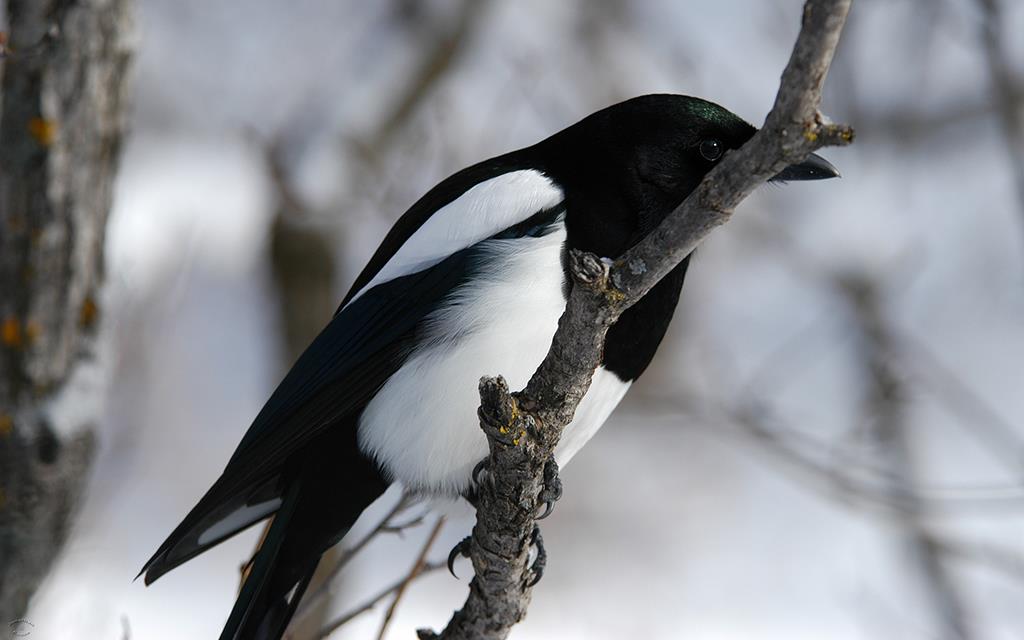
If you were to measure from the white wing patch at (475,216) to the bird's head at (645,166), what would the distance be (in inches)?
2.3

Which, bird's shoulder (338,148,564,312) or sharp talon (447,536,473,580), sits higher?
bird's shoulder (338,148,564,312)

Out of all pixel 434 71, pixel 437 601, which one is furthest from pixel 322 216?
pixel 437 601

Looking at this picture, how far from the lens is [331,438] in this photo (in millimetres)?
2135

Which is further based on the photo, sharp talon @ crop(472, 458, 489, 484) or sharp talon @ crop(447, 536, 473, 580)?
sharp talon @ crop(472, 458, 489, 484)

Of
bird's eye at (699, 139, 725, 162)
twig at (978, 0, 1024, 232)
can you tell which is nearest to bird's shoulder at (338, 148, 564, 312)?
bird's eye at (699, 139, 725, 162)

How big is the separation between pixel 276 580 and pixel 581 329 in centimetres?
92

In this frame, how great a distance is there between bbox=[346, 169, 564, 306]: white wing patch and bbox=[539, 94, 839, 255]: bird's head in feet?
0.19

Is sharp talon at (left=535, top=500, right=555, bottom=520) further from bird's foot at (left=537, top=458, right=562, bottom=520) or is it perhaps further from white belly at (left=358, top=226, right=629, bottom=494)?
white belly at (left=358, top=226, right=629, bottom=494)

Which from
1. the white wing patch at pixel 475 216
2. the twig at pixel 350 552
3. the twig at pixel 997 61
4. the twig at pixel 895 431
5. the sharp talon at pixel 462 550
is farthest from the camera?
the twig at pixel 895 431

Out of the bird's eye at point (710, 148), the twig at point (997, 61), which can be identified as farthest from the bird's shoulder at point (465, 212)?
the twig at point (997, 61)

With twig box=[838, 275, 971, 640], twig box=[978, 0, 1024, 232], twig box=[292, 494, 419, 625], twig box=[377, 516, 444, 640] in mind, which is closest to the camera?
twig box=[377, 516, 444, 640]

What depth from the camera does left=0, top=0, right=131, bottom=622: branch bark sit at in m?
2.08

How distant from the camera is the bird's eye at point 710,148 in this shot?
2.04 meters

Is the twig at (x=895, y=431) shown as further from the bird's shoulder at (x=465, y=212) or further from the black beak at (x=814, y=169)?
the bird's shoulder at (x=465, y=212)
